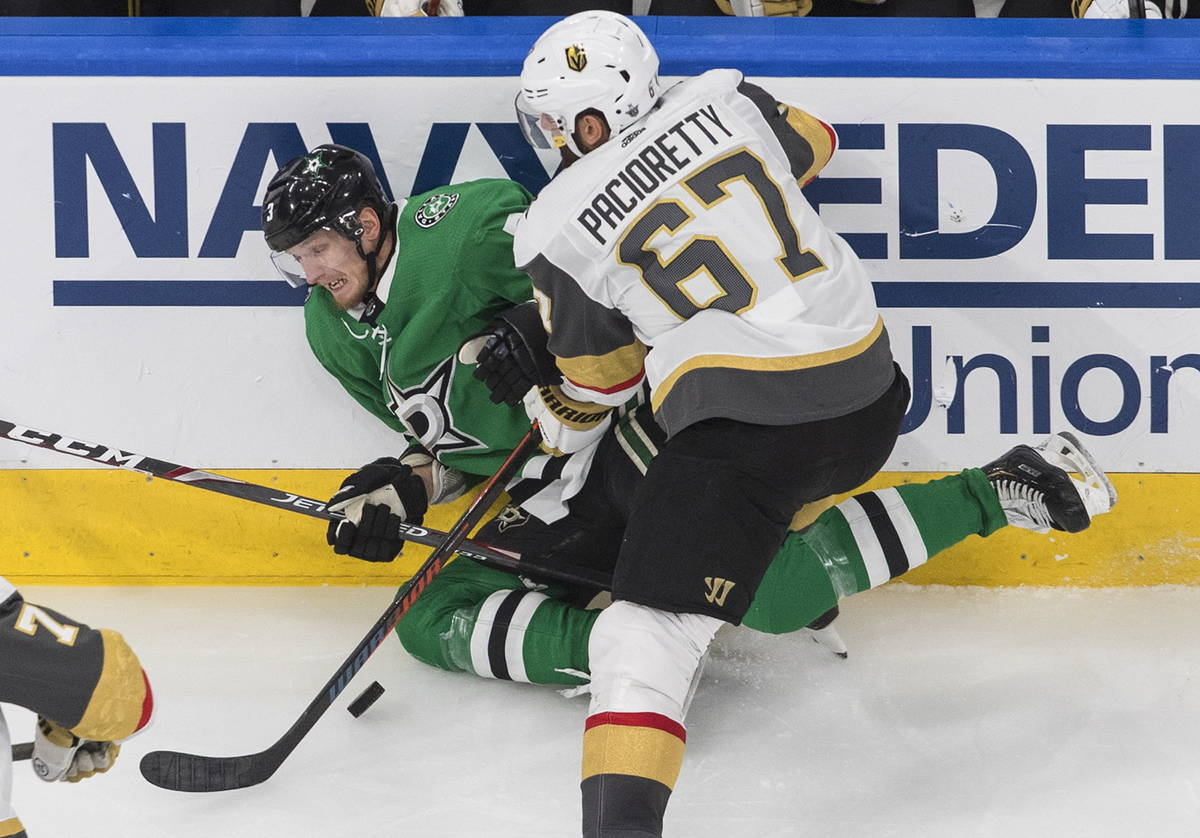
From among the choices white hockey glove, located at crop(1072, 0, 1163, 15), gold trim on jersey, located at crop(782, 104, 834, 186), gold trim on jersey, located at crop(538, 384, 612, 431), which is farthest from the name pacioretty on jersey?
white hockey glove, located at crop(1072, 0, 1163, 15)

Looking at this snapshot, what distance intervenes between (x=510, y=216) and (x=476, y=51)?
0.39 meters

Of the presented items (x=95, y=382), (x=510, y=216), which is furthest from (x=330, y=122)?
(x=95, y=382)

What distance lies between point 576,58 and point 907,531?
3.06ft

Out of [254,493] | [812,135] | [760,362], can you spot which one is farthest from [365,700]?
[812,135]

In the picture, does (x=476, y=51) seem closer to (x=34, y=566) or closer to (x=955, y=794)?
(x=34, y=566)

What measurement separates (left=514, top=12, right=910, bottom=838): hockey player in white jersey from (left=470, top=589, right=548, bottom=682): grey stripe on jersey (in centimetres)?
44

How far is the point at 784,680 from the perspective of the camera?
2.35 meters

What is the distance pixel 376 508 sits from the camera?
2.36m

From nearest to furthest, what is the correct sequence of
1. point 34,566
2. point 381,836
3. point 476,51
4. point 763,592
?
point 381,836, point 763,592, point 476,51, point 34,566

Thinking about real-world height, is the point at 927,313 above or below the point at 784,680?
above

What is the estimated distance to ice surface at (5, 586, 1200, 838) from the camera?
6.63 ft

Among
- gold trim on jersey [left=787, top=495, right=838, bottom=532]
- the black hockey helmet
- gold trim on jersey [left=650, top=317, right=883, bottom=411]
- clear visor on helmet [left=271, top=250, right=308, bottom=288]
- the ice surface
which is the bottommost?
the ice surface

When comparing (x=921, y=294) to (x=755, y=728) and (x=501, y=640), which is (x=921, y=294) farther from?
(x=501, y=640)

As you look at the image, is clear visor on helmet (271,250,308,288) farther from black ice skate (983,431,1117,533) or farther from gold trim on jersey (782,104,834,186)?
black ice skate (983,431,1117,533)
